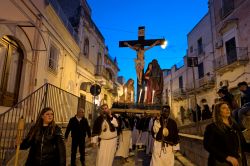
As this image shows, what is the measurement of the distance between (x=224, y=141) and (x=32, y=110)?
562cm

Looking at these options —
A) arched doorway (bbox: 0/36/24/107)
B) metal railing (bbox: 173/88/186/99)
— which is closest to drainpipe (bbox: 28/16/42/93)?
arched doorway (bbox: 0/36/24/107)

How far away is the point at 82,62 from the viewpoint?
675 inches

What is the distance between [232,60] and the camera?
18484mm

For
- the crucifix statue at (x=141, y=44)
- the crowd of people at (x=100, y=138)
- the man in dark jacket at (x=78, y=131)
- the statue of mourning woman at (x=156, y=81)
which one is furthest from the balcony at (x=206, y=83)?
the man in dark jacket at (x=78, y=131)

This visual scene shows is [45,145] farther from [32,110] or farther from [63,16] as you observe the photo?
[63,16]

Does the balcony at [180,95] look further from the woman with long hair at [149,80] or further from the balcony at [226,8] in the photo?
the woman with long hair at [149,80]

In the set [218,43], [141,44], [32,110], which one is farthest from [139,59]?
[218,43]

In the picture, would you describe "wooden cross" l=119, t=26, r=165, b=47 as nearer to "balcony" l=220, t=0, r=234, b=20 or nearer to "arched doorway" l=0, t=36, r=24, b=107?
"arched doorway" l=0, t=36, r=24, b=107

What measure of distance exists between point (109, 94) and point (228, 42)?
14.7 m

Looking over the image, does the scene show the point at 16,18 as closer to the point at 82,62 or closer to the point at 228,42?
the point at 82,62

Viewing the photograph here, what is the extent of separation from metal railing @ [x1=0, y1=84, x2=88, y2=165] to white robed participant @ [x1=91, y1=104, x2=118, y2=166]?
1911mm

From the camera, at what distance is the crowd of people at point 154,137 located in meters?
3.15

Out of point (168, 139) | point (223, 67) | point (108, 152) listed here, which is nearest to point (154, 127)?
point (168, 139)

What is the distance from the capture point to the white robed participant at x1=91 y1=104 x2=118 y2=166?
6.09 meters
